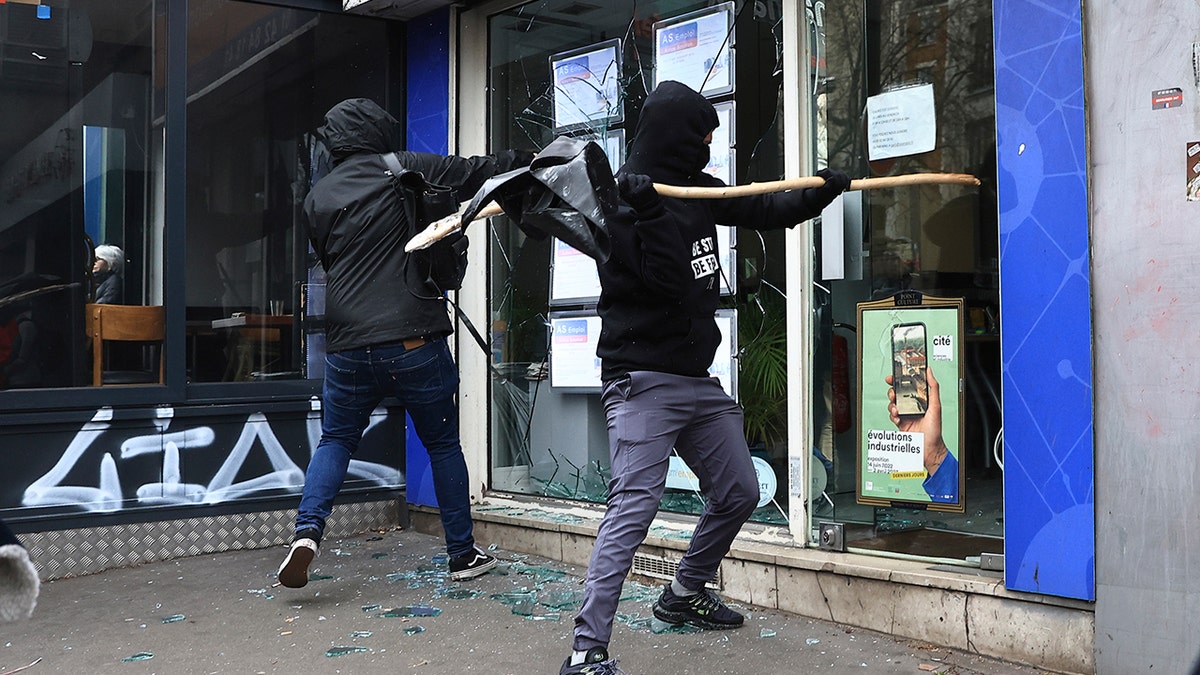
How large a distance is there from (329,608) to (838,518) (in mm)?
2250

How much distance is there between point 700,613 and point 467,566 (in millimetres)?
1409

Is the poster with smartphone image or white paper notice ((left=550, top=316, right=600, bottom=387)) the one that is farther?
white paper notice ((left=550, top=316, right=600, bottom=387))

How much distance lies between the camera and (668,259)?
12.7 ft

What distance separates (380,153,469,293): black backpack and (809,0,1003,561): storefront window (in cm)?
157

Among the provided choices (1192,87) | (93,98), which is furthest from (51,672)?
(1192,87)

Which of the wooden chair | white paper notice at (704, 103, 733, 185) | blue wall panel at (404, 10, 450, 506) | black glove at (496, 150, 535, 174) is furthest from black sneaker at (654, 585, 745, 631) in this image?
the wooden chair

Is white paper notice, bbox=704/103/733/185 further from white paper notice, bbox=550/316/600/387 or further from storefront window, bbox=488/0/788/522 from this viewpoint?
white paper notice, bbox=550/316/600/387

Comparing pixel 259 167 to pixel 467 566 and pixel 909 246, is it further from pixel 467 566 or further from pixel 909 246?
pixel 909 246

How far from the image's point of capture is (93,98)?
6.32m

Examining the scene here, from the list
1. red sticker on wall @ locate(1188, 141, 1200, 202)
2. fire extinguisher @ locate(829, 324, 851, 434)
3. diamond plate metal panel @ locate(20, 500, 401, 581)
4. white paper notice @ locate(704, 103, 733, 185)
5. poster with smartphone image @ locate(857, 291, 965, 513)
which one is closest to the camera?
red sticker on wall @ locate(1188, 141, 1200, 202)

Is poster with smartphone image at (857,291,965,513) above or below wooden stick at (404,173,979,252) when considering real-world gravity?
below

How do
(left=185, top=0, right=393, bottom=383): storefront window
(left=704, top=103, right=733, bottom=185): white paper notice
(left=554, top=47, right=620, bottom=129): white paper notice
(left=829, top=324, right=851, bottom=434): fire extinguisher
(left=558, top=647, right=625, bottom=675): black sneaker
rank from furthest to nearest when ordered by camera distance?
(left=185, top=0, right=393, bottom=383): storefront window, (left=554, top=47, right=620, bottom=129): white paper notice, (left=704, top=103, right=733, bottom=185): white paper notice, (left=829, top=324, right=851, bottom=434): fire extinguisher, (left=558, top=647, right=625, bottom=675): black sneaker

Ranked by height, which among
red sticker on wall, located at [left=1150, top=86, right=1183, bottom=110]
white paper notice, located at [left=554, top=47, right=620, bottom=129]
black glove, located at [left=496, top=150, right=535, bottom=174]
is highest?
white paper notice, located at [left=554, top=47, right=620, bottom=129]

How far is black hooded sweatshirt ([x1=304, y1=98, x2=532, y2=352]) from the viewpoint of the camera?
17.3 feet
